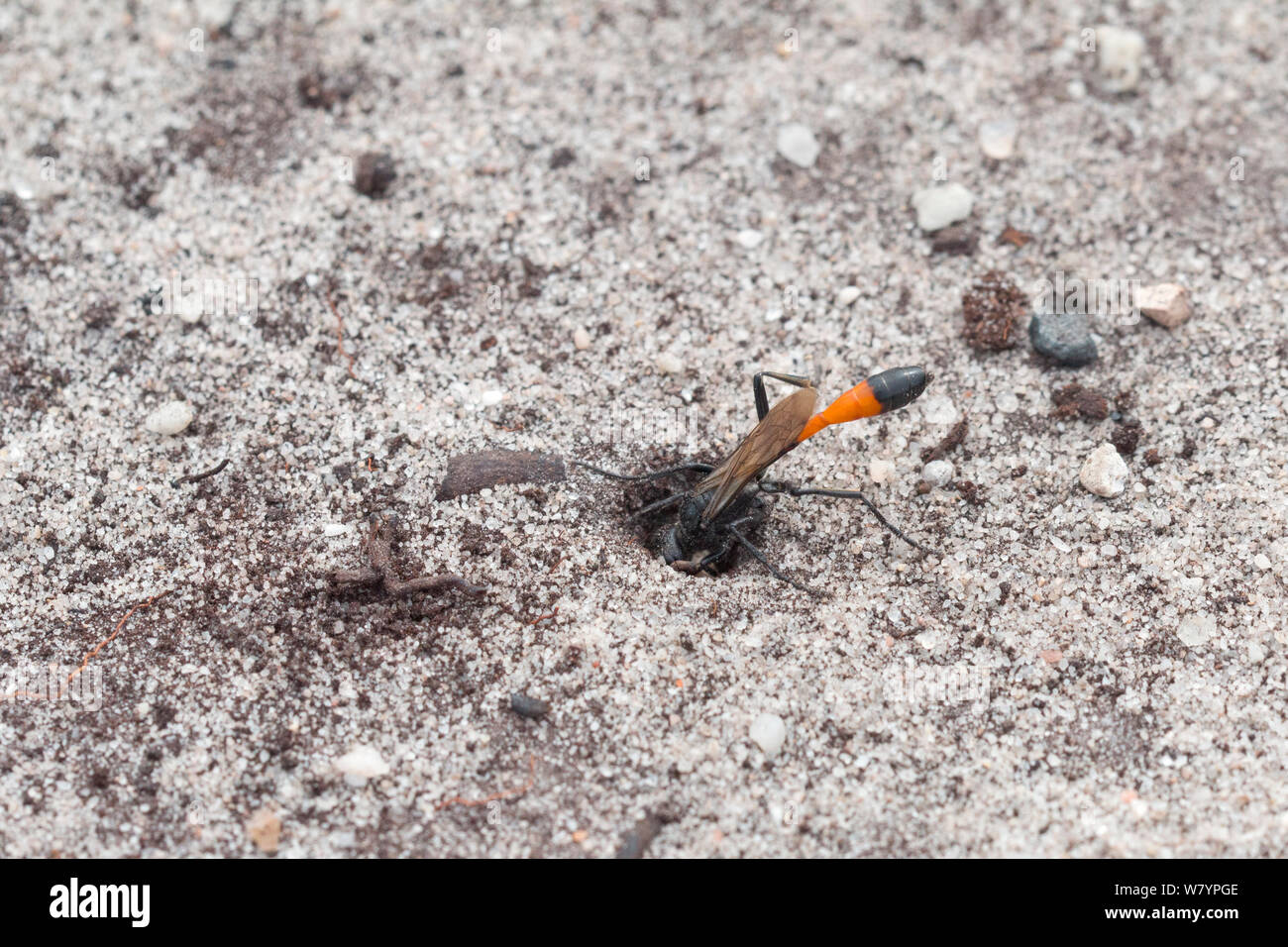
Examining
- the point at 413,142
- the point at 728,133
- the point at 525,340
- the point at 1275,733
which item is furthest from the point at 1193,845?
the point at 413,142

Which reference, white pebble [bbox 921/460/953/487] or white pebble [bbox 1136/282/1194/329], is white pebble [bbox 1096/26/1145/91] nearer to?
white pebble [bbox 1136/282/1194/329]

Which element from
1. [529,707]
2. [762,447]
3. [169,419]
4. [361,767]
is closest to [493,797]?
[529,707]

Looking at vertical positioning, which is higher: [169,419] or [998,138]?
[998,138]

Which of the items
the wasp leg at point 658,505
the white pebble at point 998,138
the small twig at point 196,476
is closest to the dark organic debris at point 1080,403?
the white pebble at point 998,138

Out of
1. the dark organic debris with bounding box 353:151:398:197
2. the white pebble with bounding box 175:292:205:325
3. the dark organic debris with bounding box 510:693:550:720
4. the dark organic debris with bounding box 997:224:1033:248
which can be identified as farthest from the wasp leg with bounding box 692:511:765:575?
the white pebble with bounding box 175:292:205:325

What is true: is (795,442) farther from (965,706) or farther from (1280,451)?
(1280,451)

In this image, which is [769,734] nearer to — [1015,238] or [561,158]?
[1015,238]

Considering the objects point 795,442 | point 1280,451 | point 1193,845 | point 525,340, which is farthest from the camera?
point 525,340
